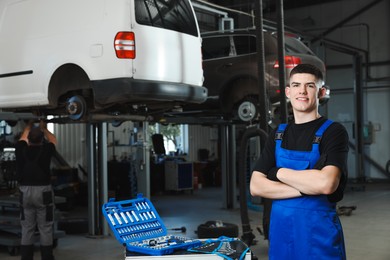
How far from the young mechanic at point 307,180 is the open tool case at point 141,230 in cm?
78

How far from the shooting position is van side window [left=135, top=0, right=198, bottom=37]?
4871 mm

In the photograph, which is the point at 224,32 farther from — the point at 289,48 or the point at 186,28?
the point at 186,28

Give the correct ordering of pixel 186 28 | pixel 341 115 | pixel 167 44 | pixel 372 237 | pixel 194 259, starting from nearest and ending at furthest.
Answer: pixel 194 259, pixel 167 44, pixel 186 28, pixel 372 237, pixel 341 115

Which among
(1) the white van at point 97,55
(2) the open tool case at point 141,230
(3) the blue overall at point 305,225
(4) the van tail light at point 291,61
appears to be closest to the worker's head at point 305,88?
(3) the blue overall at point 305,225

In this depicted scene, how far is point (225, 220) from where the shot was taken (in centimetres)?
859

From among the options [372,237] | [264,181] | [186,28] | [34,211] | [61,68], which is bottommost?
[372,237]

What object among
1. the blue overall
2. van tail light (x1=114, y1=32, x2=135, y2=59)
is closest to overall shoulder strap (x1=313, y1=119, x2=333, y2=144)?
the blue overall

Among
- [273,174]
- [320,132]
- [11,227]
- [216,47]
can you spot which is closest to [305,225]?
[273,174]

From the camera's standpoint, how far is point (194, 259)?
2.77 metres

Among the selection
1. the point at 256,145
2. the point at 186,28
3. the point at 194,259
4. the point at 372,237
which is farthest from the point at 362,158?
the point at 194,259

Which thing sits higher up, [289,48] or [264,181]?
[289,48]

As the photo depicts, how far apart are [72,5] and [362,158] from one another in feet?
40.7

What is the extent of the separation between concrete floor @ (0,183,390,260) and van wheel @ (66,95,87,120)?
180 centimetres

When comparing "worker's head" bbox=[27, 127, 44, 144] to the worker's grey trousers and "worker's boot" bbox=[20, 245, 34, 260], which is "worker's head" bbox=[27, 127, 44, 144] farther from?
"worker's boot" bbox=[20, 245, 34, 260]
